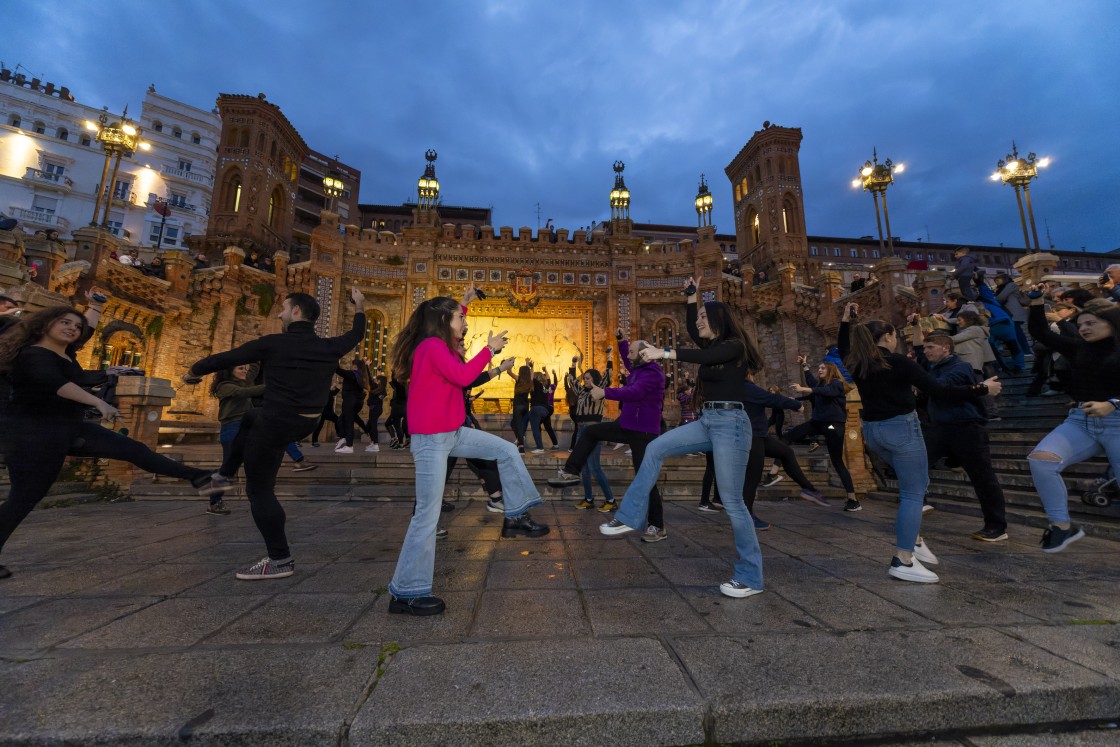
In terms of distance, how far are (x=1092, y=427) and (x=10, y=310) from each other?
1112cm

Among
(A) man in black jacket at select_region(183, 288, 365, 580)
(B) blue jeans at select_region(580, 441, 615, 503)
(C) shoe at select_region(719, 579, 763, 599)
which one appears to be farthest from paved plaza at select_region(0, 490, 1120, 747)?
(B) blue jeans at select_region(580, 441, 615, 503)

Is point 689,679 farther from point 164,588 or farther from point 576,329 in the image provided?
point 576,329

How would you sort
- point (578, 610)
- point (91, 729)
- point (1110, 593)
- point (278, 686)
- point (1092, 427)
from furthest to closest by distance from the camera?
point (1092, 427), point (1110, 593), point (578, 610), point (278, 686), point (91, 729)

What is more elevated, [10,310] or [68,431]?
[10,310]

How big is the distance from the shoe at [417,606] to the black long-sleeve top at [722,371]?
214 cm

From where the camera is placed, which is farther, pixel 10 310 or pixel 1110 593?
pixel 10 310

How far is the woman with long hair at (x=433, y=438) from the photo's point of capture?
254 cm

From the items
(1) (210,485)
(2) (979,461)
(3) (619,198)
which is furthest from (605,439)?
(3) (619,198)

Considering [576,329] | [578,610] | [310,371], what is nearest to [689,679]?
[578,610]

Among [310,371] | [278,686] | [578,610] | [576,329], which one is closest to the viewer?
[278,686]

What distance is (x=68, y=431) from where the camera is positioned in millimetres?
3223

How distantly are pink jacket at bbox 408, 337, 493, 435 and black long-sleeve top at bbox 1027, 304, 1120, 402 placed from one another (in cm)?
464

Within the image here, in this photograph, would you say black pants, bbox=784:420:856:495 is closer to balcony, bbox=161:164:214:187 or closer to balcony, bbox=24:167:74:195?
balcony, bbox=161:164:214:187

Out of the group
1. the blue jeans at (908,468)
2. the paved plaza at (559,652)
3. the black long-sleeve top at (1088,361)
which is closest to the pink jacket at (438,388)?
the paved plaza at (559,652)
